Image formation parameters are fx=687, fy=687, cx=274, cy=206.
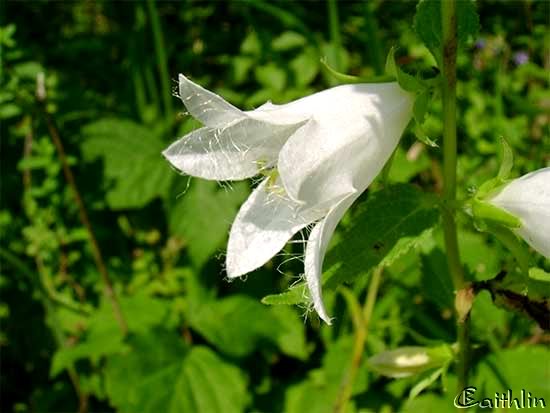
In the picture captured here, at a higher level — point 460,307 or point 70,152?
point 460,307

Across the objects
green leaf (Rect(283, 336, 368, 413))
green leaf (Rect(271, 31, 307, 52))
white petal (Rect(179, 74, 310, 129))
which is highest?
white petal (Rect(179, 74, 310, 129))

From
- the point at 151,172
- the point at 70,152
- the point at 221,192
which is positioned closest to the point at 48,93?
the point at 70,152

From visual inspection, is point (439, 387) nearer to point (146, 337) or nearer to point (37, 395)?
point (146, 337)

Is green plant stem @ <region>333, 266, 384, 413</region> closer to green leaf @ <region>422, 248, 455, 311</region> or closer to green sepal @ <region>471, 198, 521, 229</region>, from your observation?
green leaf @ <region>422, 248, 455, 311</region>

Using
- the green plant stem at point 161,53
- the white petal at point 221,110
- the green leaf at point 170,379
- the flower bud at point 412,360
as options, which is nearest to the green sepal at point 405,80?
the white petal at point 221,110

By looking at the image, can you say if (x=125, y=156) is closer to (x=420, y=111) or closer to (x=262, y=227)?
(x=262, y=227)

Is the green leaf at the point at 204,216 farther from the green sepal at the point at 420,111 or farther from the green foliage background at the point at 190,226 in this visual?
the green sepal at the point at 420,111

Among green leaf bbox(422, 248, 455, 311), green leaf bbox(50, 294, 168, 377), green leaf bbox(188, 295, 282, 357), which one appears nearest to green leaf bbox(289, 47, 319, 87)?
green leaf bbox(188, 295, 282, 357)
